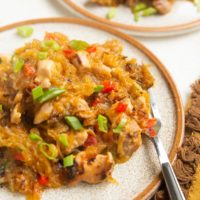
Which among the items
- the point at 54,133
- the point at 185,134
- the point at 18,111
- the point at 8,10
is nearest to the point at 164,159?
the point at 185,134

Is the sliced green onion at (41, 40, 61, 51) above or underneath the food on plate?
above

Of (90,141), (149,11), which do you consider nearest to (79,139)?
(90,141)

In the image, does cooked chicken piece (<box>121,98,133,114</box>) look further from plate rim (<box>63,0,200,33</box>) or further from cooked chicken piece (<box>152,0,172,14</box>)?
cooked chicken piece (<box>152,0,172,14</box>)

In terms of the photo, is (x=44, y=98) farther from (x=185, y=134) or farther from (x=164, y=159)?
(x=185, y=134)

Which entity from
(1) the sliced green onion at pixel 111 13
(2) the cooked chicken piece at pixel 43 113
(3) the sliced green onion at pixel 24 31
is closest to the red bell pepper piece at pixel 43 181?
(2) the cooked chicken piece at pixel 43 113

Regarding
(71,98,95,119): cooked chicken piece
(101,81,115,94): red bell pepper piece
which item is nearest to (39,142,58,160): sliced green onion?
(71,98,95,119): cooked chicken piece

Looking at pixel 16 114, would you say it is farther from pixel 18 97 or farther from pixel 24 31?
pixel 24 31

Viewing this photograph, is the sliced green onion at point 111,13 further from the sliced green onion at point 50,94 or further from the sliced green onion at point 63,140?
the sliced green onion at point 63,140

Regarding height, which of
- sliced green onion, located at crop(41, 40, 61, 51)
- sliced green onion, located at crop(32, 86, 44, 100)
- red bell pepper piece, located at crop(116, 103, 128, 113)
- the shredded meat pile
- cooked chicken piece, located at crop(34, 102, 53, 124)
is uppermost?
sliced green onion, located at crop(41, 40, 61, 51)
